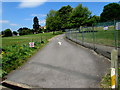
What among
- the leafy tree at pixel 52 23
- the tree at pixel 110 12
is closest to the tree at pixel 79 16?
the leafy tree at pixel 52 23

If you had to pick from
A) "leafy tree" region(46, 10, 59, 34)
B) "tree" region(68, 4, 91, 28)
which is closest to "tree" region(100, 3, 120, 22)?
"tree" region(68, 4, 91, 28)

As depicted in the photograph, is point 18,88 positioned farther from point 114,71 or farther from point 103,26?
point 103,26

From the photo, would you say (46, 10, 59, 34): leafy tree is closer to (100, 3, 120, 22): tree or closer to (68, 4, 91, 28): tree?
(68, 4, 91, 28): tree

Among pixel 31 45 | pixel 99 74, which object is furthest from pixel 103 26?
pixel 31 45

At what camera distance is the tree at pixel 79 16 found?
39.9m

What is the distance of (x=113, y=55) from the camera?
3.60 m

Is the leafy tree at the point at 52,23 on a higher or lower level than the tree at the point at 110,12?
lower

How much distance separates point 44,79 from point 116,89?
8.90 ft

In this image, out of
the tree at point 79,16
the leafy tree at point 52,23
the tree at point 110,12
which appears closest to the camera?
the tree at point 79,16

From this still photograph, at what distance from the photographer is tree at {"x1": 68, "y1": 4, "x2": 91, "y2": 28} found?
3988 centimetres

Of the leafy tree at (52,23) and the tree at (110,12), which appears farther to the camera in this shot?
the tree at (110,12)

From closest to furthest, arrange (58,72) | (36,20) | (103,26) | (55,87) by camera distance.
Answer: (55,87), (58,72), (103,26), (36,20)

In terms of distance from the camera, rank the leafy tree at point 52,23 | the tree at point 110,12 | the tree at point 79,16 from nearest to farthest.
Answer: the tree at point 79,16 < the leafy tree at point 52,23 < the tree at point 110,12

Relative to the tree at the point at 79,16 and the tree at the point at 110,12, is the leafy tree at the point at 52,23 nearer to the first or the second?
the tree at the point at 79,16
